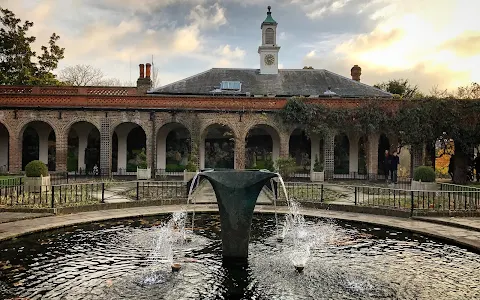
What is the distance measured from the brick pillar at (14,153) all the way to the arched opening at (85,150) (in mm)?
3527

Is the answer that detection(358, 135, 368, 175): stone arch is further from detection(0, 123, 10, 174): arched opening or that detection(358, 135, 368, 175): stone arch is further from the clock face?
detection(0, 123, 10, 174): arched opening

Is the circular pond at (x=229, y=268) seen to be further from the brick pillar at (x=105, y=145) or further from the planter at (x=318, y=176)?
the brick pillar at (x=105, y=145)

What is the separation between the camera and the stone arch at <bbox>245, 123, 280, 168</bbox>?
27.8m

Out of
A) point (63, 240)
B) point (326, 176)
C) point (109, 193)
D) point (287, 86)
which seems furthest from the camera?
point (287, 86)

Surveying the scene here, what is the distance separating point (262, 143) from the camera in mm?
28141

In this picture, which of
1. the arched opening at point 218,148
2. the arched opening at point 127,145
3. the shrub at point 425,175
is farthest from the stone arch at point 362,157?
the arched opening at point 127,145

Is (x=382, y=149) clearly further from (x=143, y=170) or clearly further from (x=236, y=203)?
(x=236, y=203)

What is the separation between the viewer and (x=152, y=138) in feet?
84.0

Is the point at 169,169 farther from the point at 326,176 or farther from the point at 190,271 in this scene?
the point at 190,271

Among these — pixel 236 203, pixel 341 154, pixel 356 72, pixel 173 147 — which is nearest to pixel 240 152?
pixel 173 147

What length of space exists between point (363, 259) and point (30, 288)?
628cm

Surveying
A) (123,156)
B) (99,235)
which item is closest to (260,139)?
(123,156)

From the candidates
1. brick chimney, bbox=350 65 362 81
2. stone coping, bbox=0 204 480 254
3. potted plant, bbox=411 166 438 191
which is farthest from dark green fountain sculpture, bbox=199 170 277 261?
brick chimney, bbox=350 65 362 81

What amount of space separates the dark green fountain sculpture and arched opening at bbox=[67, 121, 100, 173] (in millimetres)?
Answer: 22073
